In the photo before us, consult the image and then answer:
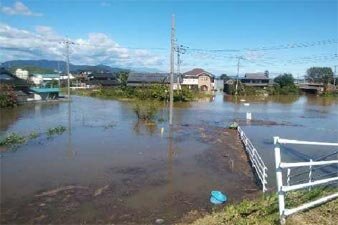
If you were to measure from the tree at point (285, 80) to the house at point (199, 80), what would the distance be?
1471 centimetres

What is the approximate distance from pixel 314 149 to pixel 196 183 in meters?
7.94

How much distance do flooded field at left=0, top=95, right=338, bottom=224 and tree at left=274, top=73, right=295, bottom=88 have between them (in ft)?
171

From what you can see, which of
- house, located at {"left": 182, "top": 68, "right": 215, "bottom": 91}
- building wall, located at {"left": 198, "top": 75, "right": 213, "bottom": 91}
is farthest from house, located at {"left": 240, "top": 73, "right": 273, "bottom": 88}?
house, located at {"left": 182, "top": 68, "right": 215, "bottom": 91}

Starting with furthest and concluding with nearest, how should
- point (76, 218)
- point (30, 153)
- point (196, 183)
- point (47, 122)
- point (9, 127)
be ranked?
point (47, 122), point (9, 127), point (30, 153), point (196, 183), point (76, 218)

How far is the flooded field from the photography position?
29.3ft

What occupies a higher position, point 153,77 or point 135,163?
point 153,77

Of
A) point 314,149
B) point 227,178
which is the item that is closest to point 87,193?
point 227,178

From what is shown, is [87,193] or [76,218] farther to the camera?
[87,193]

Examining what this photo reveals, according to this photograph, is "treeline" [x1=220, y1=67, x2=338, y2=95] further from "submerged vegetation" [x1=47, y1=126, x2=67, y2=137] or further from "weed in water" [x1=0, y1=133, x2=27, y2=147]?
"weed in water" [x1=0, y1=133, x2=27, y2=147]

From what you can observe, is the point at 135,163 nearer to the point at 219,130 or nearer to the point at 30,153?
the point at 30,153

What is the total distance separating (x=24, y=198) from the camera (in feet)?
31.9

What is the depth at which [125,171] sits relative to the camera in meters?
12.7

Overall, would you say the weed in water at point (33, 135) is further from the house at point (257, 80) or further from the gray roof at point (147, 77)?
the house at point (257, 80)

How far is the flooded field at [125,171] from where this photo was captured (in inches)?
351
